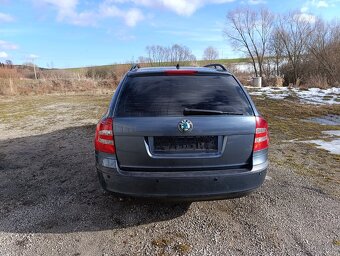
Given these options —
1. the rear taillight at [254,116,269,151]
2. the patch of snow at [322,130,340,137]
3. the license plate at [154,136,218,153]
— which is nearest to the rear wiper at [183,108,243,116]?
the license plate at [154,136,218,153]

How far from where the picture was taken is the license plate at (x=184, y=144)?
303cm

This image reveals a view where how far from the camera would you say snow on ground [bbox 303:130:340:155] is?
672cm

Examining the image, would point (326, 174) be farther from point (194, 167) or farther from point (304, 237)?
point (194, 167)

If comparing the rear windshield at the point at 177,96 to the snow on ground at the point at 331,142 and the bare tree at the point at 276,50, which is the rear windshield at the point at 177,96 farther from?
the bare tree at the point at 276,50

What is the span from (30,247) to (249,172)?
87.9 inches

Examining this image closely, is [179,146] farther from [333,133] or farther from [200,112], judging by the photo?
[333,133]

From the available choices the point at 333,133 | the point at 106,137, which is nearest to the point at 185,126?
the point at 106,137

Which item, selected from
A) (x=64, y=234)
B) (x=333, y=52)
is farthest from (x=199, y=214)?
(x=333, y=52)

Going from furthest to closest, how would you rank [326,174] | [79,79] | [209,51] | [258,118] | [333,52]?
[209,51], [333,52], [79,79], [326,174], [258,118]

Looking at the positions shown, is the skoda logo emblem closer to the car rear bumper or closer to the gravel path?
the car rear bumper

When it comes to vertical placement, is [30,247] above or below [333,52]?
below

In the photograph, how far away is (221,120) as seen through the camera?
10.1 ft

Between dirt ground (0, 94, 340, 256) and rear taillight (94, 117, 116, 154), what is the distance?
2.53 feet

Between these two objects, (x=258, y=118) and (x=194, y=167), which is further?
(x=258, y=118)
